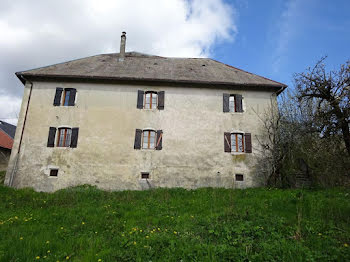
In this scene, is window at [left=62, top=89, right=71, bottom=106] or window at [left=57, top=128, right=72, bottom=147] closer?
window at [left=57, top=128, right=72, bottom=147]

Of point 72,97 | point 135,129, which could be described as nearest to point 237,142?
point 135,129

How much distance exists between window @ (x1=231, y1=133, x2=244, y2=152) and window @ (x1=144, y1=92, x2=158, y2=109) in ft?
15.8

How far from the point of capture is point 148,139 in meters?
12.0

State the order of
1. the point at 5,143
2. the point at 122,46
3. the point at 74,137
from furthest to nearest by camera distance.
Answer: the point at 5,143
the point at 122,46
the point at 74,137

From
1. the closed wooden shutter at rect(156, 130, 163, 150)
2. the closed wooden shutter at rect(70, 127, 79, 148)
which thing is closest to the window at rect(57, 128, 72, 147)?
the closed wooden shutter at rect(70, 127, 79, 148)

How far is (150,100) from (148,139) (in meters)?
2.36

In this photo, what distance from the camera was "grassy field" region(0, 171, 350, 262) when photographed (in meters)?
3.91

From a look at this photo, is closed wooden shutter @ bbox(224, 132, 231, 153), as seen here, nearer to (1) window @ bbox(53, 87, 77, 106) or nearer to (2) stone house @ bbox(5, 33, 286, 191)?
(2) stone house @ bbox(5, 33, 286, 191)

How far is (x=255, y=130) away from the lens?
12.3m

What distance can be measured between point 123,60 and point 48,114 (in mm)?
6346

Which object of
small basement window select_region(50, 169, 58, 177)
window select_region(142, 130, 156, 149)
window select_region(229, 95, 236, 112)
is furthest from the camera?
window select_region(229, 95, 236, 112)

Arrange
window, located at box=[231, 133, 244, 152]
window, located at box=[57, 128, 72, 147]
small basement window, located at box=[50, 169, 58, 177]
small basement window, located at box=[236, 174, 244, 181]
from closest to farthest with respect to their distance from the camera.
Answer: small basement window, located at box=[50, 169, 58, 177] < small basement window, located at box=[236, 174, 244, 181] < window, located at box=[57, 128, 72, 147] < window, located at box=[231, 133, 244, 152]

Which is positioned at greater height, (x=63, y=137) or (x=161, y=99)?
(x=161, y=99)

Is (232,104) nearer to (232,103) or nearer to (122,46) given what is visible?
(232,103)
